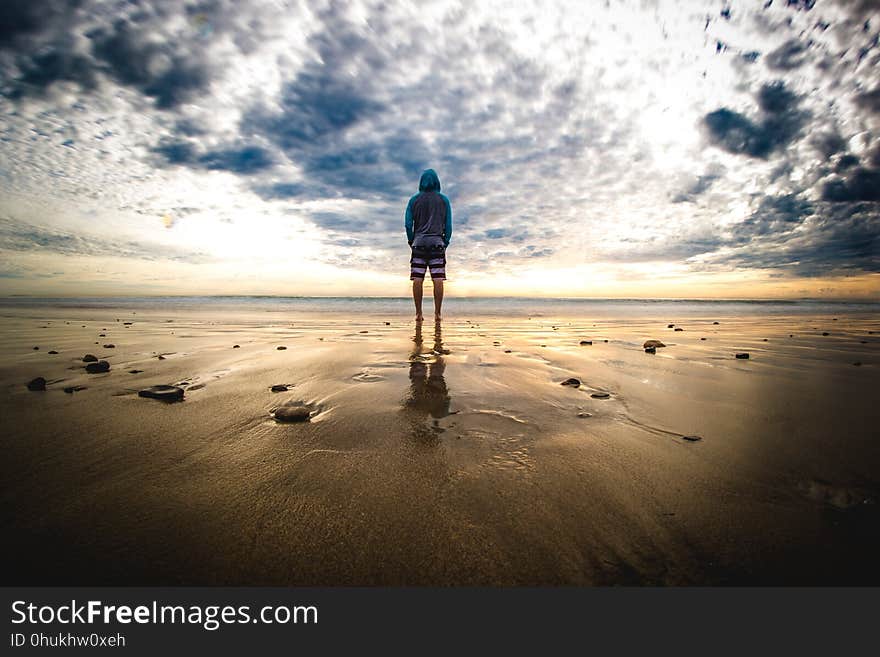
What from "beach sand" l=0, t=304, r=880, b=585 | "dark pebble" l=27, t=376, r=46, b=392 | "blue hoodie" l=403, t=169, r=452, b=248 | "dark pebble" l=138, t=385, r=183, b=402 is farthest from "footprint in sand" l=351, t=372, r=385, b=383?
"blue hoodie" l=403, t=169, r=452, b=248

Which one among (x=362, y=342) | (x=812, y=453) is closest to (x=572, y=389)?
(x=812, y=453)

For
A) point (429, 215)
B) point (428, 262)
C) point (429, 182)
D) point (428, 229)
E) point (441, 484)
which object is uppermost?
point (429, 182)

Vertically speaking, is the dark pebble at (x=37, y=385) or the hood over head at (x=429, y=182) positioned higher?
the hood over head at (x=429, y=182)

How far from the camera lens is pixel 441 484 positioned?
3.82 feet

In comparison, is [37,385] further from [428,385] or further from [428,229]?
[428,229]

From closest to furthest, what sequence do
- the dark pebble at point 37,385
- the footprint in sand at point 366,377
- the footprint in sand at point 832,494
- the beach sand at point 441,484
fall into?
the beach sand at point 441,484, the footprint in sand at point 832,494, the dark pebble at point 37,385, the footprint in sand at point 366,377

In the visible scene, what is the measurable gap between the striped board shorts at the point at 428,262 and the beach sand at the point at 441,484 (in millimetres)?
4454

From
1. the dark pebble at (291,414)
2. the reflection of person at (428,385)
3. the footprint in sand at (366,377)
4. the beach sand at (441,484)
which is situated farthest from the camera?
the footprint in sand at (366,377)

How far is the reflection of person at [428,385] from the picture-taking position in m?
2.01

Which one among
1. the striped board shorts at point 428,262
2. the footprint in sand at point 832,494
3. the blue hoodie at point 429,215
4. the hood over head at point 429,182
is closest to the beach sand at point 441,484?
the footprint in sand at point 832,494

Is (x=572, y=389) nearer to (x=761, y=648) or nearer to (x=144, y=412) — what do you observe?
(x=761, y=648)

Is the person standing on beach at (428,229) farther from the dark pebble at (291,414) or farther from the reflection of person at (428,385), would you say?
the dark pebble at (291,414)

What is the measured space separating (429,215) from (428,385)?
4930 millimetres

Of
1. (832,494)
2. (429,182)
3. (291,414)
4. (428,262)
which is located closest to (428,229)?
(428,262)
